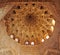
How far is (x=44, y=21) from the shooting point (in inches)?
619

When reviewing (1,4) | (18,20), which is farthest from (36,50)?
(1,4)

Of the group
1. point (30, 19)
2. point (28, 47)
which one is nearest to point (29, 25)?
point (30, 19)

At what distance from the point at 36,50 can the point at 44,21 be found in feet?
6.52

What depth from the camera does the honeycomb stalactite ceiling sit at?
49.4ft

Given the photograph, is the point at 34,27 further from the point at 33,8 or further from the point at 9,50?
the point at 9,50

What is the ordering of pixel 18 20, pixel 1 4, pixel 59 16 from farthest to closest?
pixel 18 20 → pixel 59 16 → pixel 1 4

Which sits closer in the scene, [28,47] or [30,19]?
[28,47]

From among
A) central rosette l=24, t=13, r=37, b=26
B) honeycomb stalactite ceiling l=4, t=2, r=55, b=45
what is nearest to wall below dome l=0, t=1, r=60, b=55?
honeycomb stalactite ceiling l=4, t=2, r=55, b=45

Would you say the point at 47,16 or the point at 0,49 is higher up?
the point at 47,16

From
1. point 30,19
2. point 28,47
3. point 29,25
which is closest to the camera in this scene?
point 28,47

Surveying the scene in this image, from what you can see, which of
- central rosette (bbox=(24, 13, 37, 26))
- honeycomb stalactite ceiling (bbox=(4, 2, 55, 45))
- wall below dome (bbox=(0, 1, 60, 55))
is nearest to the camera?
wall below dome (bbox=(0, 1, 60, 55))

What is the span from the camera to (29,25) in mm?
16281

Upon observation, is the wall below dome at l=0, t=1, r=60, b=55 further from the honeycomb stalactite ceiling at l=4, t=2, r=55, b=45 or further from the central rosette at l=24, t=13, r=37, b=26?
the central rosette at l=24, t=13, r=37, b=26

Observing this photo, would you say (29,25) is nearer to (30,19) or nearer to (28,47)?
(30,19)
